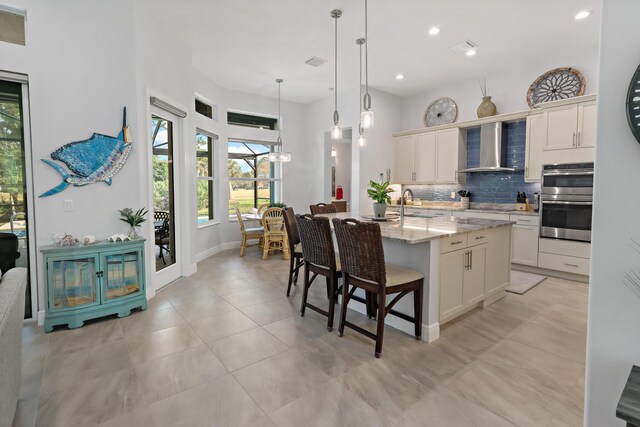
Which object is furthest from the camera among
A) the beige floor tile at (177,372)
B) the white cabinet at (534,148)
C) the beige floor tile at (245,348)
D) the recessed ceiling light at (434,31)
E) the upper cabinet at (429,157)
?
the upper cabinet at (429,157)

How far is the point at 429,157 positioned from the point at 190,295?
191 inches

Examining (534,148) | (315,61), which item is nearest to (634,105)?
(534,148)

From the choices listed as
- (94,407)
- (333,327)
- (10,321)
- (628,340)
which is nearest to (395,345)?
(333,327)

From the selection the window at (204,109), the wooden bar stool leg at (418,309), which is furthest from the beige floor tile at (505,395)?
the window at (204,109)

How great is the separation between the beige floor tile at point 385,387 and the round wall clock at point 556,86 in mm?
4918

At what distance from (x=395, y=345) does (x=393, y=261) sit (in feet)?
2.42

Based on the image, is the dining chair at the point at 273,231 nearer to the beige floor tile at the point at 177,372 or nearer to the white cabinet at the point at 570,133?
the beige floor tile at the point at 177,372

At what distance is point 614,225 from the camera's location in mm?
1131

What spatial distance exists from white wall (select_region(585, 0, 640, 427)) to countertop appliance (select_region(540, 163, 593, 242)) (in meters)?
3.80

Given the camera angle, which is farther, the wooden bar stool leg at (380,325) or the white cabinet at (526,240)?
the white cabinet at (526,240)

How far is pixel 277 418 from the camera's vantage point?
1.76m

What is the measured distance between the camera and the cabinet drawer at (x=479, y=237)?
2.97 meters

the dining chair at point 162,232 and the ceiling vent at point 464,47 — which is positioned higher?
the ceiling vent at point 464,47

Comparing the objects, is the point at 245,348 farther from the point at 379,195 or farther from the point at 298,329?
the point at 379,195
